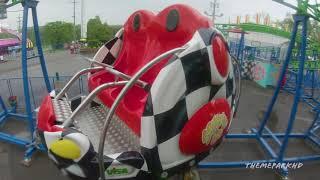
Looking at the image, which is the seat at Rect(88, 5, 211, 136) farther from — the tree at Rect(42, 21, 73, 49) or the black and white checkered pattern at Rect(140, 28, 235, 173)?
the tree at Rect(42, 21, 73, 49)

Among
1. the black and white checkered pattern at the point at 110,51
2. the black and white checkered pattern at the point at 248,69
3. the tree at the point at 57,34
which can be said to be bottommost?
the black and white checkered pattern at the point at 248,69

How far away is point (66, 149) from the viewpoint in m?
1.84

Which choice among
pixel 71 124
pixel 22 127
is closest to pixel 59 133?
pixel 71 124

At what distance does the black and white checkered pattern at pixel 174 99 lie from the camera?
1.84m

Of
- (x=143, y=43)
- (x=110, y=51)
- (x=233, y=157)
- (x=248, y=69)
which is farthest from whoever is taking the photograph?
(x=248, y=69)

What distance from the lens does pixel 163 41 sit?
9.34 feet

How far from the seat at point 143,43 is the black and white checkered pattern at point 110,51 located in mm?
51

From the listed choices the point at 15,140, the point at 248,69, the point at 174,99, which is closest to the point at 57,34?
the point at 248,69

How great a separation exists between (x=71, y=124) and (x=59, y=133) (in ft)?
0.60

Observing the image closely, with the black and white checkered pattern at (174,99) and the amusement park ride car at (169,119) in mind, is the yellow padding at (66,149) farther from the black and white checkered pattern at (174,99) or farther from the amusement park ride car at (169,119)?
the black and white checkered pattern at (174,99)

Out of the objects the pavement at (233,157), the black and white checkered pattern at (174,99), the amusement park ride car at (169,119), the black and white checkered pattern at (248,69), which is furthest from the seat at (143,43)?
the black and white checkered pattern at (248,69)

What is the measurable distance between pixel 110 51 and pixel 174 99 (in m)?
1.76

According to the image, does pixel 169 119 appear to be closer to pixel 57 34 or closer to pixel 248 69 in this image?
pixel 248 69

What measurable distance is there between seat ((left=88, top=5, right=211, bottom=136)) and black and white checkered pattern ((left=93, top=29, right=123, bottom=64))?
0.17 feet
